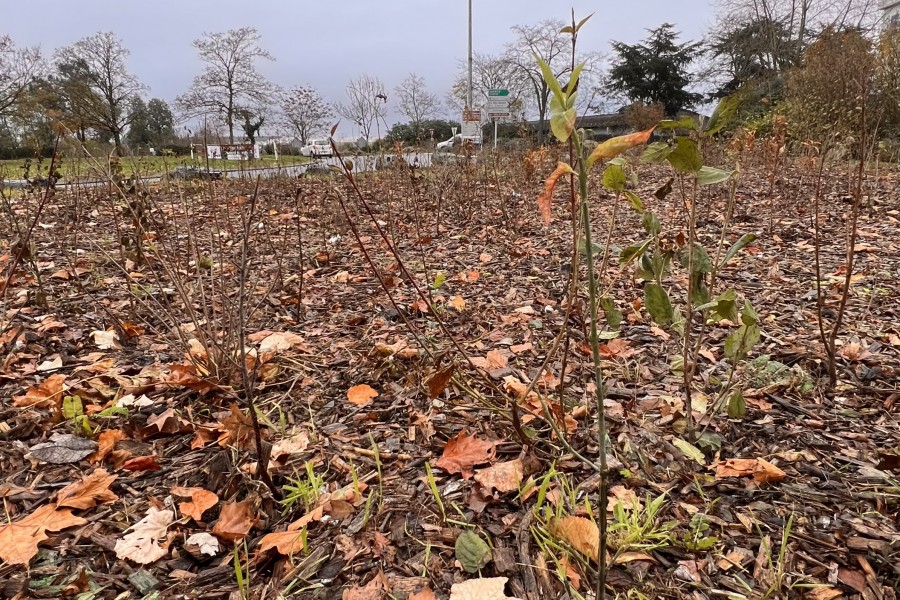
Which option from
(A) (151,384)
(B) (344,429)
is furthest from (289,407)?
(A) (151,384)

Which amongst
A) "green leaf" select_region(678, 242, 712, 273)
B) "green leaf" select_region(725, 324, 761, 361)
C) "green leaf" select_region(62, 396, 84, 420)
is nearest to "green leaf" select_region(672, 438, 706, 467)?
"green leaf" select_region(725, 324, 761, 361)

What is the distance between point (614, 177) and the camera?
3.08 feet

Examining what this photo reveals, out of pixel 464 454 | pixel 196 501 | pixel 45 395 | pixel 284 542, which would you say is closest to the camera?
pixel 284 542

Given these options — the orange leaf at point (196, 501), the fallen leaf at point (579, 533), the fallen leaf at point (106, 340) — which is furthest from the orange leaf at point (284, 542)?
the fallen leaf at point (106, 340)

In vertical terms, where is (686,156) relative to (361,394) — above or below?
above

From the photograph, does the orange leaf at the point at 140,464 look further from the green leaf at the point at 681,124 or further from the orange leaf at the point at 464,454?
the green leaf at the point at 681,124

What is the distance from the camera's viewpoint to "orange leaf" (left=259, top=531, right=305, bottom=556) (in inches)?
45.0

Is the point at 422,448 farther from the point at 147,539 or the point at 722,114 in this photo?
the point at 722,114

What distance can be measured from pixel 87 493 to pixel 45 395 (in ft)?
2.18

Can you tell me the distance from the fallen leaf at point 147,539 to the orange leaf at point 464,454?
2.29 ft

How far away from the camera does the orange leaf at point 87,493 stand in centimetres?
129

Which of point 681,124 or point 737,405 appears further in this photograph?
point 737,405

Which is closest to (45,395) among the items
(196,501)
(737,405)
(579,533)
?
(196,501)

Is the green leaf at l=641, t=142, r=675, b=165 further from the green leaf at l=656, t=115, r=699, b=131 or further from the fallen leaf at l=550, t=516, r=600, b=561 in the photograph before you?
the fallen leaf at l=550, t=516, r=600, b=561
